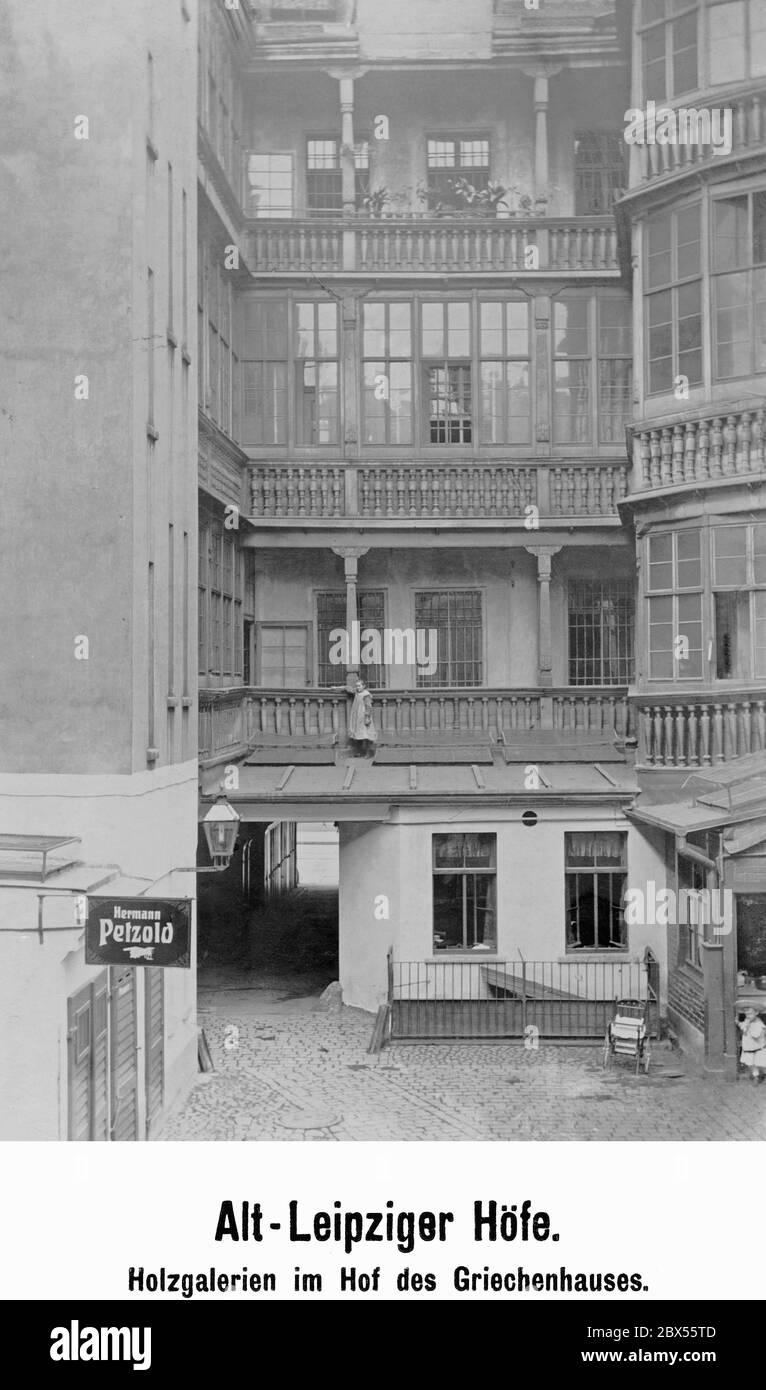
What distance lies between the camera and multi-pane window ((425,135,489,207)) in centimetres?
2436

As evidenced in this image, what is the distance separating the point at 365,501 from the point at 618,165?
829 centimetres

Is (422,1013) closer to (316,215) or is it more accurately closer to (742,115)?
(742,115)

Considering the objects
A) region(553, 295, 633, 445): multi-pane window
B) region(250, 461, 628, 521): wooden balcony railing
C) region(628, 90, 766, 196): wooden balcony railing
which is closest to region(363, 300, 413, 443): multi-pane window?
region(250, 461, 628, 521): wooden balcony railing

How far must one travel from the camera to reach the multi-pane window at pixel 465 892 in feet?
65.7

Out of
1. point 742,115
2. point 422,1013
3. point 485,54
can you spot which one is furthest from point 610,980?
point 485,54

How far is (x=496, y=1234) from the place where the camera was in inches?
373

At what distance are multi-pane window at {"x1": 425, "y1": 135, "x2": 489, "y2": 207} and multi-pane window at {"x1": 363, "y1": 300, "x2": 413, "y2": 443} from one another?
2.67 metres

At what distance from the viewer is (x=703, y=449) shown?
18141 mm

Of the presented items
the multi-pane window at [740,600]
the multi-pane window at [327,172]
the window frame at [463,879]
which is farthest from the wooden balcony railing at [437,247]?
the window frame at [463,879]

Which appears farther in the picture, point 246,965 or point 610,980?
point 246,965

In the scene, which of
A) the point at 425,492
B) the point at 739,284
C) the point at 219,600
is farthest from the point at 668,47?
the point at 219,600

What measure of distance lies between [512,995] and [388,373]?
1213cm

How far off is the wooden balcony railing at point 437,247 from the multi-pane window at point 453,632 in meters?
6.22

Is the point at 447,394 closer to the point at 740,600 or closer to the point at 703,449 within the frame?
the point at 703,449
